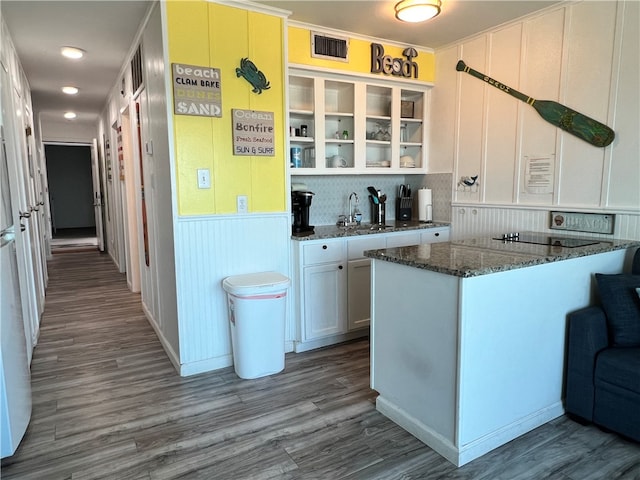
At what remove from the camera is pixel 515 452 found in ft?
6.63

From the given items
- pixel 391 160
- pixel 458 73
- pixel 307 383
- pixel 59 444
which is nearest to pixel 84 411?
pixel 59 444

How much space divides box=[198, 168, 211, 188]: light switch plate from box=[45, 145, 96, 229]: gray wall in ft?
33.7

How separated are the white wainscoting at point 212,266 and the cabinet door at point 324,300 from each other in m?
0.34

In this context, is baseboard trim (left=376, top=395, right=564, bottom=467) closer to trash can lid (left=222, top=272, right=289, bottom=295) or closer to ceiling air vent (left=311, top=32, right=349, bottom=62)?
trash can lid (left=222, top=272, right=289, bottom=295)

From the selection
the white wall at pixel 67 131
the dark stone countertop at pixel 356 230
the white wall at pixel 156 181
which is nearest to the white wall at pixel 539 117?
the dark stone countertop at pixel 356 230

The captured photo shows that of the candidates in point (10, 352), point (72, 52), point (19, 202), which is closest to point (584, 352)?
point (10, 352)

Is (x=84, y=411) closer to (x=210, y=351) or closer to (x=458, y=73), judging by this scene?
(x=210, y=351)

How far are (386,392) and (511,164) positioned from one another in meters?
2.14

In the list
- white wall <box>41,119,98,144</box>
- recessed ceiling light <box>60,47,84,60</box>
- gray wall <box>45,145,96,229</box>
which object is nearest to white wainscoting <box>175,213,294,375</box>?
recessed ceiling light <box>60,47,84,60</box>

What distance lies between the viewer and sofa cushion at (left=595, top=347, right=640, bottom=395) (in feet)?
6.55

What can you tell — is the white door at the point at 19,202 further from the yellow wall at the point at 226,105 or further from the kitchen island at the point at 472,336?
the kitchen island at the point at 472,336

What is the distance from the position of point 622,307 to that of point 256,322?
211 centimetres

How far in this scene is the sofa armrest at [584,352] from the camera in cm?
217

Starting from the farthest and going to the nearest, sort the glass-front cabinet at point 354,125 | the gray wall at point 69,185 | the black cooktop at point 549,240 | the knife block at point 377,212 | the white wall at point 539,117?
the gray wall at point 69,185 → the knife block at point 377,212 → the glass-front cabinet at point 354,125 → the white wall at point 539,117 → the black cooktop at point 549,240
